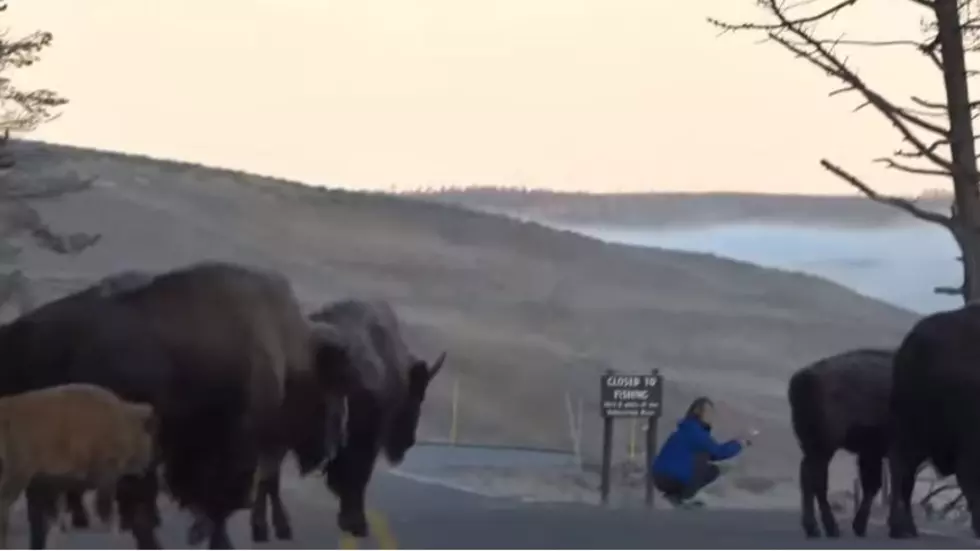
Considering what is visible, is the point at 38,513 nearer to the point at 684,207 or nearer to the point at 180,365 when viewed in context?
the point at 180,365

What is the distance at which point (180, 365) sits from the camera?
1048cm

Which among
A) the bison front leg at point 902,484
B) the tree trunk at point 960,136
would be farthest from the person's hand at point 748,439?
the tree trunk at point 960,136

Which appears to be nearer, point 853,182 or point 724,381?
point 853,182

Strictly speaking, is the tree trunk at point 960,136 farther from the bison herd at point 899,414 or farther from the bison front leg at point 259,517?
the bison front leg at point 259,517

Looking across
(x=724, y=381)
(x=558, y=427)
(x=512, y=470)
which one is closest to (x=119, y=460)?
(x=512, y=470)

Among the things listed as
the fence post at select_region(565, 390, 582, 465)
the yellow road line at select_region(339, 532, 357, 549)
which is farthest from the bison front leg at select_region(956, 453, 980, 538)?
the fence post at select_region(565, 390, 582, 465)

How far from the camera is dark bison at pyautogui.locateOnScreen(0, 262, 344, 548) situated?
408 inches

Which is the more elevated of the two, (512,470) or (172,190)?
(172,190)

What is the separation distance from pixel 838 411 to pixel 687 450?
175cm

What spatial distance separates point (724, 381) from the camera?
1378 inches

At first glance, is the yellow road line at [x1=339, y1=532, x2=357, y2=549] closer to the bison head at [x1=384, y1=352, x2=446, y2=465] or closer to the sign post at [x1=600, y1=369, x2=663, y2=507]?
the bison head at [x1=384, y1=352, x2=446, y2=465]

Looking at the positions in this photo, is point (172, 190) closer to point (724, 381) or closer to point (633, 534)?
point (724, 381)

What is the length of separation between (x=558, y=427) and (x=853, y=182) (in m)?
15.8

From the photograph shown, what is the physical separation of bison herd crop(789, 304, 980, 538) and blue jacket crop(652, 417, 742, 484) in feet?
2.57
